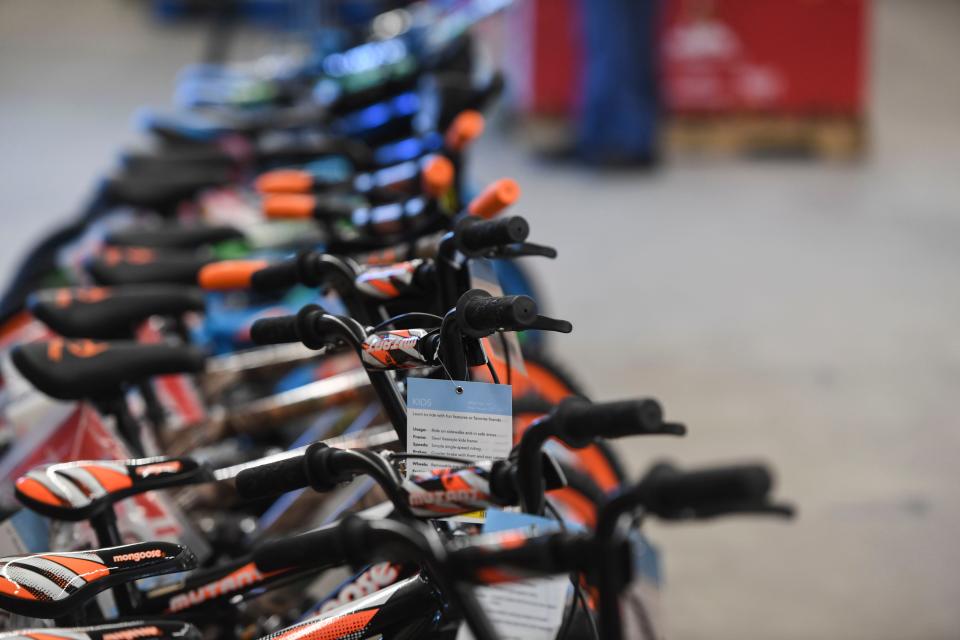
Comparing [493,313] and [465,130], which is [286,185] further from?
[493,313]

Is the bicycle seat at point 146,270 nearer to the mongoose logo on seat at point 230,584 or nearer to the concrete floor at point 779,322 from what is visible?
the mongoose logo on seat at point 230,584

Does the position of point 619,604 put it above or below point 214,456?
above

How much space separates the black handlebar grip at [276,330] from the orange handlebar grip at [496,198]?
280mm

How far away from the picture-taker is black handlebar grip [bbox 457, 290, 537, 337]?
89 cm

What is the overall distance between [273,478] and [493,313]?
0.82ft

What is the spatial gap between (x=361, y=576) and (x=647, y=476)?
0.51 meters

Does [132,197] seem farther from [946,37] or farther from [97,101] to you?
[946,37]

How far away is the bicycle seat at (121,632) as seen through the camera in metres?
0.91

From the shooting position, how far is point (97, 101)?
7121 millimetres

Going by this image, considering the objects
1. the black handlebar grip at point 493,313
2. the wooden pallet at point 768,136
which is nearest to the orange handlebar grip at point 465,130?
the black handlebar grip at point 493,313

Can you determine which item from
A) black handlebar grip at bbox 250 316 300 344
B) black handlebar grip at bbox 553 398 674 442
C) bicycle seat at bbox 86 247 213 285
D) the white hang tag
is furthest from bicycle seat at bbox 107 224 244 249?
black handlebar grip at bbox 553 398 674 442

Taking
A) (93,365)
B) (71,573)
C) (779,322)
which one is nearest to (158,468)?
(71,573)

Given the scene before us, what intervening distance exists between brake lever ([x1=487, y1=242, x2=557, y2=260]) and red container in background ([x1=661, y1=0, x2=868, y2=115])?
5.06 m

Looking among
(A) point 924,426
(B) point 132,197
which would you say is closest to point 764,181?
(A) point 924,426
